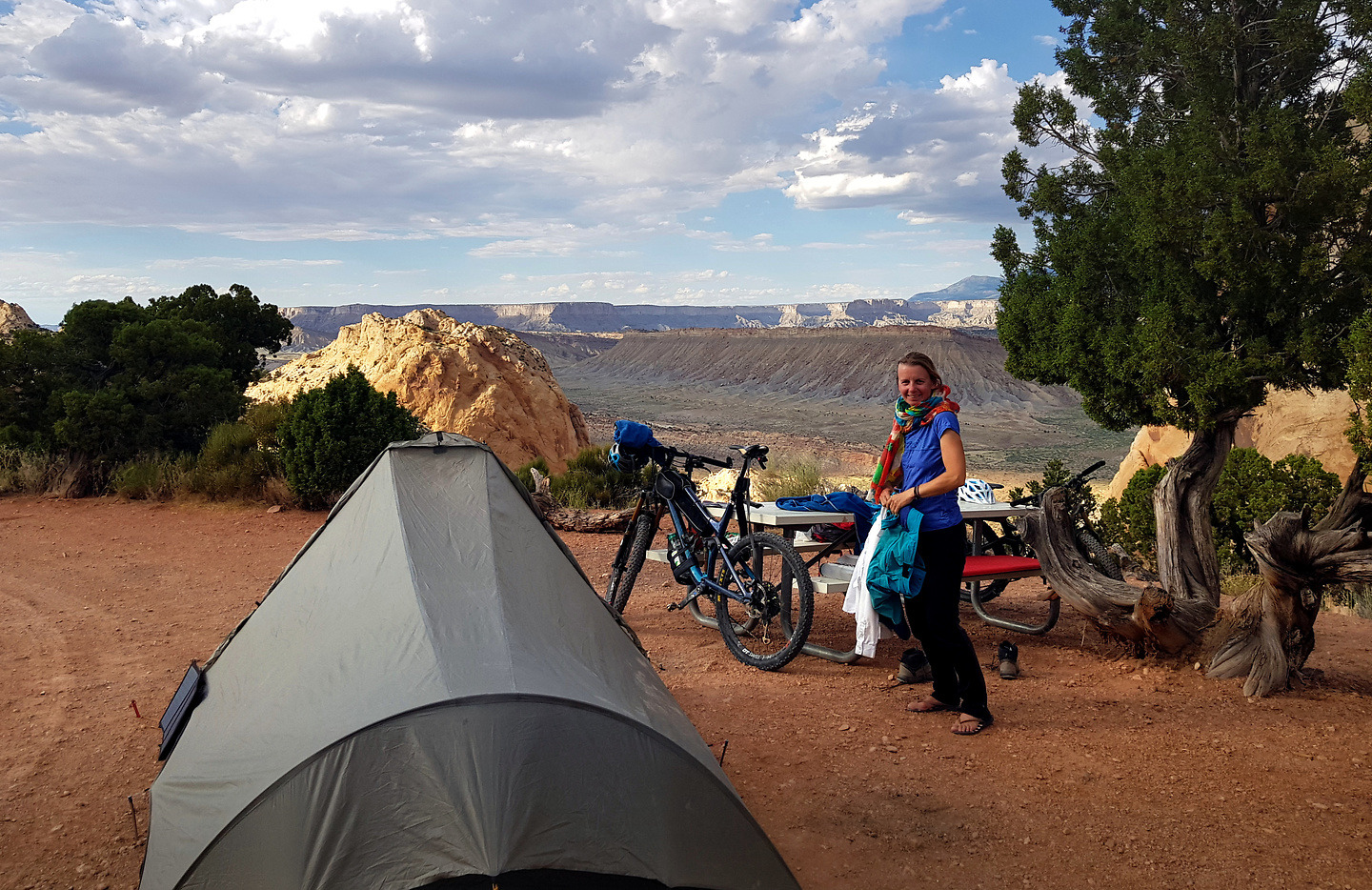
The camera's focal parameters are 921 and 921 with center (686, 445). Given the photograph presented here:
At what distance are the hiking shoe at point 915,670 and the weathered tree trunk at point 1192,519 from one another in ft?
5.67

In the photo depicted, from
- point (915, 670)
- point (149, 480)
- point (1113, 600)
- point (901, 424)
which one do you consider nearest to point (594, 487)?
point (149, 480)

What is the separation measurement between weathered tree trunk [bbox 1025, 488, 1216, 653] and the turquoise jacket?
4.33ft

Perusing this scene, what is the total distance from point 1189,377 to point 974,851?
3.38 metres

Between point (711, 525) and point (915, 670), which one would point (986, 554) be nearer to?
point (915, 670)

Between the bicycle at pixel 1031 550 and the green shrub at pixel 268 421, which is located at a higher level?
the green shrub at pixel 268 421

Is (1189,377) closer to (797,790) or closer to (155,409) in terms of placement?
(797,790)

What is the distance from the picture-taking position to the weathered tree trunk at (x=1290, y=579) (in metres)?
4.83

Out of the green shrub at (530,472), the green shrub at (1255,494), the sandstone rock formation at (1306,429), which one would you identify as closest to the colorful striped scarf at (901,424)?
the green shrub at (1255,494)

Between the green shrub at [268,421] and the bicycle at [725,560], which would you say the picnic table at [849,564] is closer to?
the bicycle at [725,560]

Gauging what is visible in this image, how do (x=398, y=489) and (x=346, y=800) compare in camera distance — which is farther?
(x=398, y=489)

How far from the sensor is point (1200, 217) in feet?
17.6

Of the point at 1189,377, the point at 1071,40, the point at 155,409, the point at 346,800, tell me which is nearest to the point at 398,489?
the point at 346,800

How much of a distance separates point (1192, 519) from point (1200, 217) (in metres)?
1.89

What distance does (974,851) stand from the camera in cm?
361
